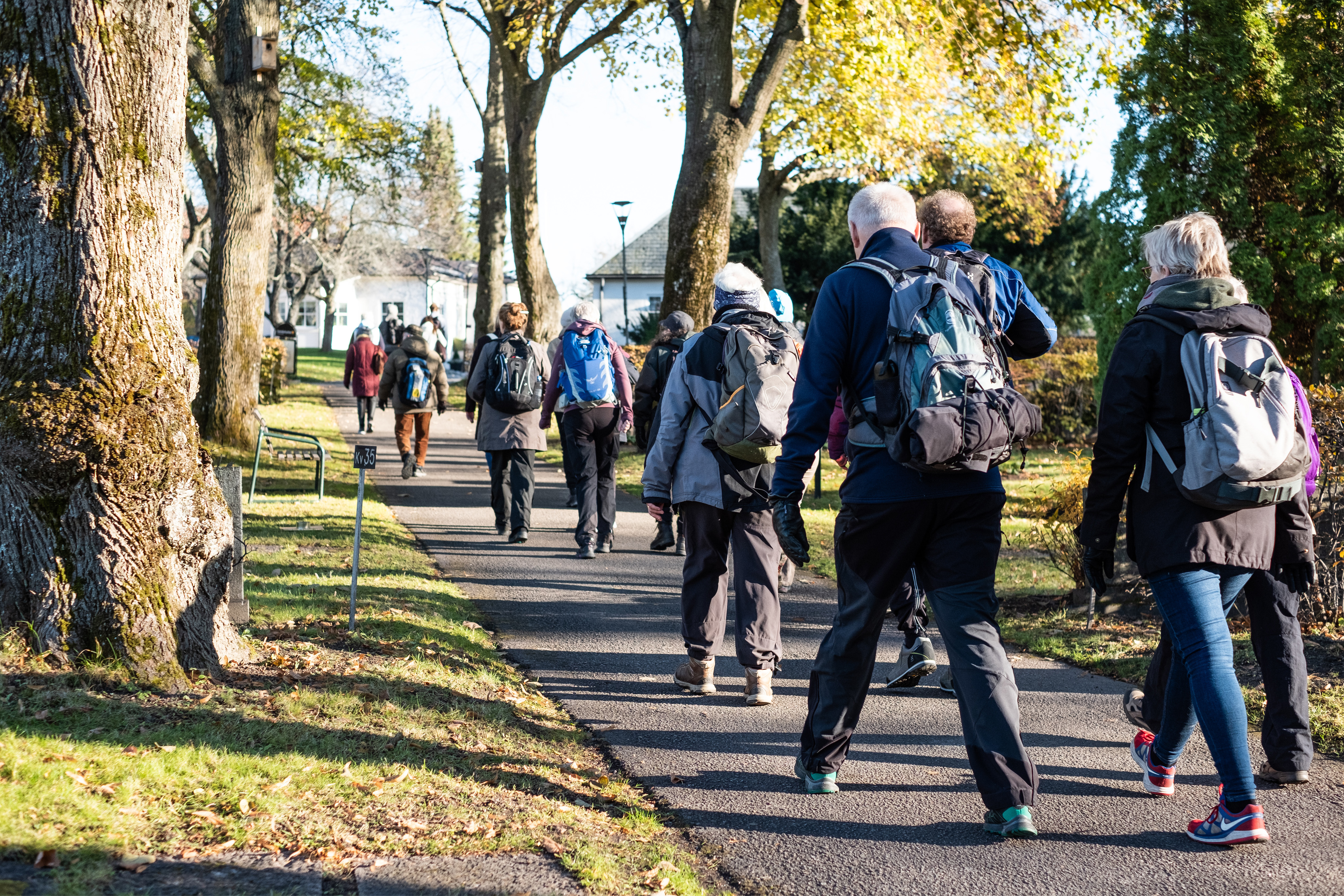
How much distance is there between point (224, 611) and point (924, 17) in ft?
39.1

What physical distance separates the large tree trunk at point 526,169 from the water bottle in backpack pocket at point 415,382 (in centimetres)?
684

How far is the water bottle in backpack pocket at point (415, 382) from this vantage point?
554 inches

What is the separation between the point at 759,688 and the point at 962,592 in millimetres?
1872

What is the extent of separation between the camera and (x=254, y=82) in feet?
49.1

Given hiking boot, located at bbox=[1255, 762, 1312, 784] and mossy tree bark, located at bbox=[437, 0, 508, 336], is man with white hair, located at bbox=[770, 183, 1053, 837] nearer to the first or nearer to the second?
hiking boot, located at bbox=[1255, 762, 1312, 784]

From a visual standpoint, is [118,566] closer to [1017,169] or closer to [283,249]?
[1017,169]

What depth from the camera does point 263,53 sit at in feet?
47.5

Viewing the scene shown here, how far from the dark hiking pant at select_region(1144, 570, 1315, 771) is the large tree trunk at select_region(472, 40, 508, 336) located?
20050 millimetres

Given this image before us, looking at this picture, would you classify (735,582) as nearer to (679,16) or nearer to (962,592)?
(962,592)

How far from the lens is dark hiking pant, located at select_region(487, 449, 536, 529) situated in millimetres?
10094

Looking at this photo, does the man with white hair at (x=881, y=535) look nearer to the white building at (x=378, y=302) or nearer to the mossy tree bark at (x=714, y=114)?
the mossy tree bark at (x=714, y=114)

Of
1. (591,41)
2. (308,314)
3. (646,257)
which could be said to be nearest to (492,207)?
(591,41)

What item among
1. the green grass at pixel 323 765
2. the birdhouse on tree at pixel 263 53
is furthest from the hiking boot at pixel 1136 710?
the birdhouse on tree at pixel 263 53

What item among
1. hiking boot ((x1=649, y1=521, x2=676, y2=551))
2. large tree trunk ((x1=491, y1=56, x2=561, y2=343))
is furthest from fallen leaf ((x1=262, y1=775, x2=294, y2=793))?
large tree trunk ((x1=491, y1=56, x2=561, y2=343))
